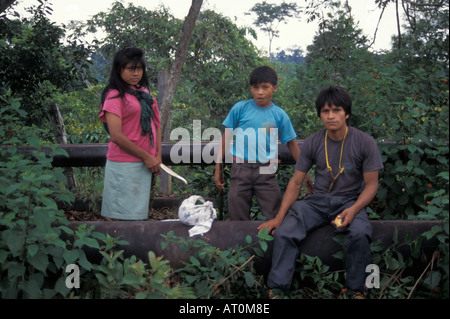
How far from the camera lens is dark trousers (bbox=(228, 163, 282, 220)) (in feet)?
14.0

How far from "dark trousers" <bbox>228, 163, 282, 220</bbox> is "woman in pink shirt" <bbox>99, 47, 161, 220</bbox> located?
68 centimetres

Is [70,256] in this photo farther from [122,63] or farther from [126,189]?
[122,63]

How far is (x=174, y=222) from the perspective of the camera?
396cm

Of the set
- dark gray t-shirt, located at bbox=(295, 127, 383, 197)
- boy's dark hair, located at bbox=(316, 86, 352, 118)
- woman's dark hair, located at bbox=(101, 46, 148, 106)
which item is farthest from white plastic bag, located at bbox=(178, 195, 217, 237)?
boy's dark hair, located at bbox=(316, 86, 352, 118)

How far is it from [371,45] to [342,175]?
3430 mm

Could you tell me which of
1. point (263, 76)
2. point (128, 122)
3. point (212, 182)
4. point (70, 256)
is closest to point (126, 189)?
point (128, 122)

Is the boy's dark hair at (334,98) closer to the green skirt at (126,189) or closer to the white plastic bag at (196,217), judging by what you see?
the white plastic bag at (196,217)

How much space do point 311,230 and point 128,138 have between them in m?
1.56

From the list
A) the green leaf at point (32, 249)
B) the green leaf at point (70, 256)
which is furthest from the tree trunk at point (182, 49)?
the green leaf at point (32, 249)

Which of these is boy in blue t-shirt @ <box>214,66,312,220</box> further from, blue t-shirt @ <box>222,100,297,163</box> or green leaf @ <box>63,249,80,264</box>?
green leaf @ <box>63,249,80,264</box>

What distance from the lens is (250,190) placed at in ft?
14.2

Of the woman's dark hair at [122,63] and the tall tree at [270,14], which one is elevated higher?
the tall tree at [270,14]

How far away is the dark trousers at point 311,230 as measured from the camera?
3.40 meters
